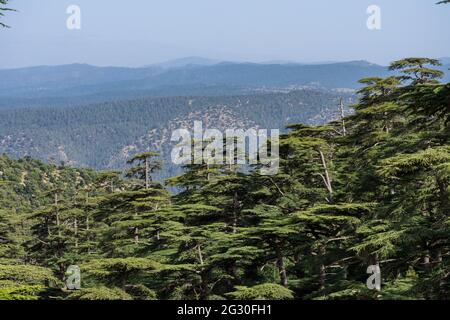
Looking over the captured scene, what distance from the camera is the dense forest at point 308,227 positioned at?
11641 millimetres

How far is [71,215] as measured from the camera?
3719 cm

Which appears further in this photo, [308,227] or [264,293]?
[308,227]

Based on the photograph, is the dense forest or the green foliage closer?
the dense forest

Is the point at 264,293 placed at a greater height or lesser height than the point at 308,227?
lesser

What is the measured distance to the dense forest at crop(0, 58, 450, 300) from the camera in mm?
11641

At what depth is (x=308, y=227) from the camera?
16375 millimetres

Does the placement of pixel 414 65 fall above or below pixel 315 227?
above

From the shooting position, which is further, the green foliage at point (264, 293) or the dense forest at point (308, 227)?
the green foliage at point (264, 293)
